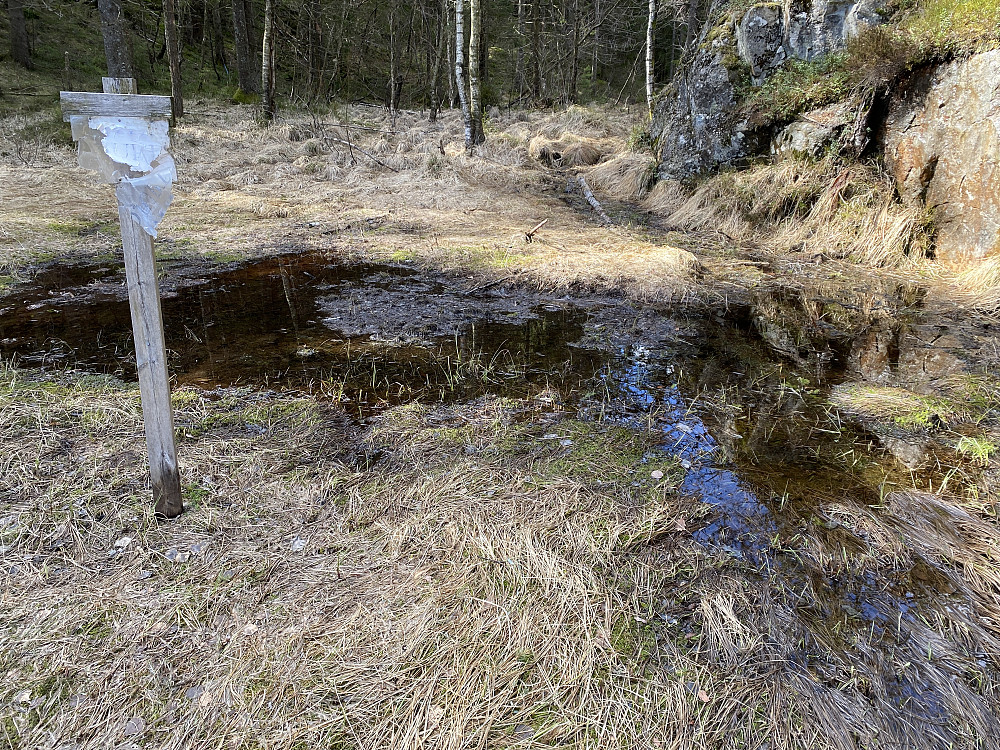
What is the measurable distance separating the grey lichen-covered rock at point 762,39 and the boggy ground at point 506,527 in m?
5.31

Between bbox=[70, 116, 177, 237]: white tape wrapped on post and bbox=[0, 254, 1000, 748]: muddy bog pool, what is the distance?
195 cm

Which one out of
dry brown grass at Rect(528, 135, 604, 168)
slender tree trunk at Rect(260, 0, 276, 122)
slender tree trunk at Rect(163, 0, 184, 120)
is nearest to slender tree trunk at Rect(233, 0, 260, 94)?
A: slender tree trunk at Rect(163, 0, 184, 120)

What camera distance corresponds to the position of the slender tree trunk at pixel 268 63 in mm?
14052

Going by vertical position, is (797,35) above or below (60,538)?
above

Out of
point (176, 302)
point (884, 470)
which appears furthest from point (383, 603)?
point (176, 302)

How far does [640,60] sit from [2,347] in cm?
2575

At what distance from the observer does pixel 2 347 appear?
490 cm

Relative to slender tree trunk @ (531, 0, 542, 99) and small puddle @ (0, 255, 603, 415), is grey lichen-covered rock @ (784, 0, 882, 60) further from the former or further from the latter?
slender tree trunk @ (531, 0, 542, 99)

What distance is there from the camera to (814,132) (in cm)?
848

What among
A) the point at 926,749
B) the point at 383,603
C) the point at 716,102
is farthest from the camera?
the point at 716,102

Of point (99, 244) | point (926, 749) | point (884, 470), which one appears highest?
point (99, 244)

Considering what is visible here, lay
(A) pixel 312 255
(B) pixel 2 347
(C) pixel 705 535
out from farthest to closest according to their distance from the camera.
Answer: (A) pixel 312 255 < (B) pixel 2 347 < (C) pixel 705 535

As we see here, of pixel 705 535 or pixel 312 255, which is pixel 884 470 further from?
pixel 312 255

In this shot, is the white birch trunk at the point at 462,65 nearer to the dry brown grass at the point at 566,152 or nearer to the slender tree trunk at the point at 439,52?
the dry brown grass at the point at 566,152
